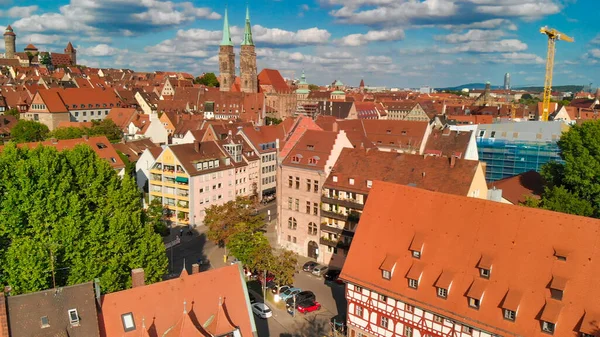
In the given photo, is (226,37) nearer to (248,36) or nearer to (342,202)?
(248,36)

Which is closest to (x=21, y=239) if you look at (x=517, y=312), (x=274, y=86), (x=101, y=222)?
(x=101, y=222)

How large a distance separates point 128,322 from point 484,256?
20.6 m

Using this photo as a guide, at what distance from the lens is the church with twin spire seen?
538 feet

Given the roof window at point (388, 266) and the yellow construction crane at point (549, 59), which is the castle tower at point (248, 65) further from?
the roof window at point (388, 266)

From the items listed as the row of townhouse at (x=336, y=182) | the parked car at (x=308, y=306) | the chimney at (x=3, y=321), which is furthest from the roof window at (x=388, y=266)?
the chimney at (x=3, y=321)

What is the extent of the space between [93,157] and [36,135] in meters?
60.3

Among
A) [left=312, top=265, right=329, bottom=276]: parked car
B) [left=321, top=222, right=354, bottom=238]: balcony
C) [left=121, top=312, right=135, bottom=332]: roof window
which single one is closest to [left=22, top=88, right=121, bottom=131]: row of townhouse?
[left=321, top=222, right=354, bottom=238]: balcony

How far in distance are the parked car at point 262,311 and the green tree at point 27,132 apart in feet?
225

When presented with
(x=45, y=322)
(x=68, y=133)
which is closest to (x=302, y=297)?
(x=45, y=322)

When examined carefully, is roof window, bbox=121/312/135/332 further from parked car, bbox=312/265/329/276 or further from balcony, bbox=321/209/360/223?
balcony, bbox=321/209/360/223

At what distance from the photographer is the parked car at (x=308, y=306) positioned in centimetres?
4059

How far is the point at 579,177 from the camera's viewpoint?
48375mm

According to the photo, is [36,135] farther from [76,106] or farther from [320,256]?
[320,256]

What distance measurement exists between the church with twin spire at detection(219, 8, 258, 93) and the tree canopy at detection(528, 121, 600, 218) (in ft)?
409
